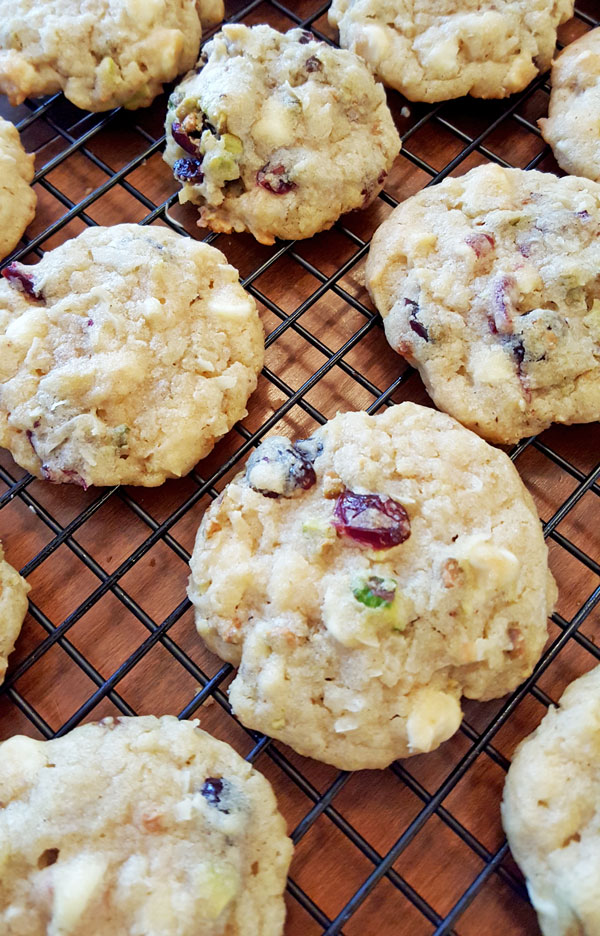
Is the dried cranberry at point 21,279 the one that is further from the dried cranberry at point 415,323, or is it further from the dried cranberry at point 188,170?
the dried cranberry at point 415,323

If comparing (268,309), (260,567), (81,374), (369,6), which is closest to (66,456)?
(81,374)

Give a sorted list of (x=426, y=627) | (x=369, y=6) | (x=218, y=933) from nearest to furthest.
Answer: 1. (x=218, y=933)
2. (x=426, y=627)
3. (x=369, y=6)

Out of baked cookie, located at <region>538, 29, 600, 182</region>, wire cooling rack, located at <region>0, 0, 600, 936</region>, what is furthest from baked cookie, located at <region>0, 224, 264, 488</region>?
baked cookie, located at <region>538, 29, 600, 182</region>

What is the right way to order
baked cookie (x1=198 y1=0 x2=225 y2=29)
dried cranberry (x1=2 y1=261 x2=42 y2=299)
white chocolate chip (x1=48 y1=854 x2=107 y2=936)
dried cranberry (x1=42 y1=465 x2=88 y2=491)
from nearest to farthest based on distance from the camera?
white chocolate chip (x1=48 y1=854 x2=107 y2=936) → dried cranberry (x1=42 y1=465 x2=88 y2=491) → dried cranberry (x1=2 y1=261 x2=42 y2=299) → baked cookie (x1=198 y1=0 x2=225 y2=29)

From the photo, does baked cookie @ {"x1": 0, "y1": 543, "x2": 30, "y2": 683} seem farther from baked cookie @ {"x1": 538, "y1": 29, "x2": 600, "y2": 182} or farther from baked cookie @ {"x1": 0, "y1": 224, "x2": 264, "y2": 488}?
baked cookie @ {"x1": 538, "y1": 29, "x2": 600, "y2": 182}

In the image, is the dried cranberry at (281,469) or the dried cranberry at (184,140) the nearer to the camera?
the dried cranberry at (281,469)

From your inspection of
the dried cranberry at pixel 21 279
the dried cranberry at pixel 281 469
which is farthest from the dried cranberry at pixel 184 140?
the dried cranberry at pixel 281 469

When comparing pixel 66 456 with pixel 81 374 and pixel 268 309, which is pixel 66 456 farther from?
pixel 268 309
